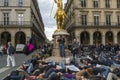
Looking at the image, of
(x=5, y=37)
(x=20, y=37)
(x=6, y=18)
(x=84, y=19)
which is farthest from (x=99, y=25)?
(x=5, y=37)

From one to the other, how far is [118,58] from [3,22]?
41694 mm

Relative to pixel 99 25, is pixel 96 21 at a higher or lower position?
higher

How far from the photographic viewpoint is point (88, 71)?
14.5 m

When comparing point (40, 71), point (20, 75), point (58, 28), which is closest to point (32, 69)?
point (40, 71)

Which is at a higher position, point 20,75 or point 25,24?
→ point 25,24

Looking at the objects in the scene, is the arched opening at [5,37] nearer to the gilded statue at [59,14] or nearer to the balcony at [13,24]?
the balcony at [13,24]

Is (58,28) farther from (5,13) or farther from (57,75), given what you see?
(5,13)

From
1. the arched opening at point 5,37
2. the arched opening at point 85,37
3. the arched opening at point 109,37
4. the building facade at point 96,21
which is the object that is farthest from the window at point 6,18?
the arched opening at point 109,37

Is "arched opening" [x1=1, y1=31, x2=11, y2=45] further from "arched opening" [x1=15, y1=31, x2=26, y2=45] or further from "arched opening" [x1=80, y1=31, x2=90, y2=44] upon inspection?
"arched opening" [x1=80, y1=31, x2=90, y2=44]

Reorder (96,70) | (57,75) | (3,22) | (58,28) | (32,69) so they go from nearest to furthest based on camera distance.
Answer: (57,75) → (96,70) → (32,69) → (58,28) → (3,22)

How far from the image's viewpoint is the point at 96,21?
204ft

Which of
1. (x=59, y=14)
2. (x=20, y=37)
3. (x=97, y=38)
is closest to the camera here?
(x=59, y=14)

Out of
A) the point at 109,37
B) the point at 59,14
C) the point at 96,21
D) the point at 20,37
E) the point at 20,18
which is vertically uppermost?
the point at 20,18

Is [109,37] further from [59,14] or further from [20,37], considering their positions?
[59,14]
